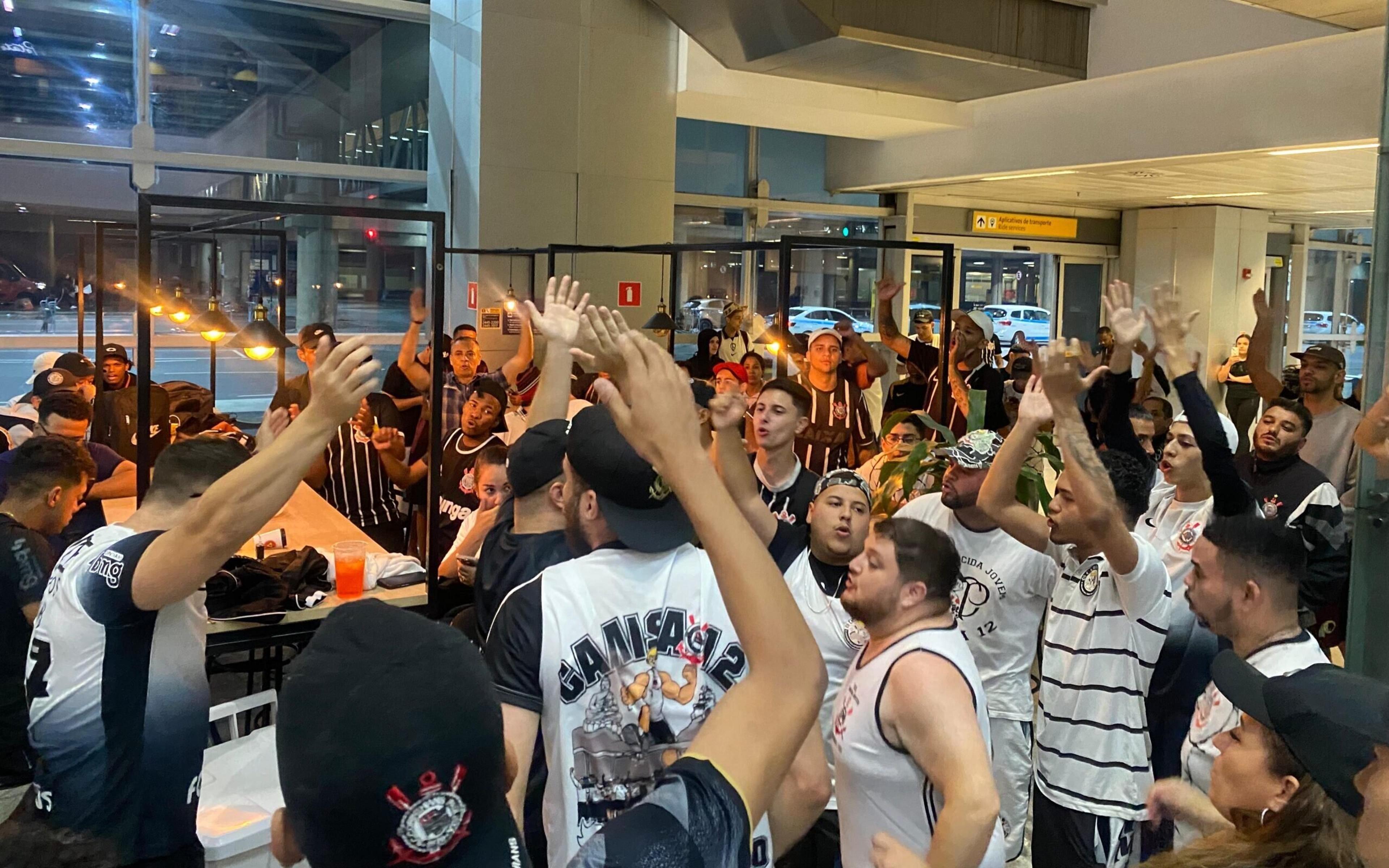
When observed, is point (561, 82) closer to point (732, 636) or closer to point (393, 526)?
point (393, 526)

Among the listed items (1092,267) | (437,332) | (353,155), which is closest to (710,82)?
(353,155)

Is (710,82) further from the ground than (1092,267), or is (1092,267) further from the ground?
(710,82)

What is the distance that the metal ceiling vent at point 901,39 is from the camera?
7254mm

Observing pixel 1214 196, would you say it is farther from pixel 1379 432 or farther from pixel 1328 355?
pixel 1379 432

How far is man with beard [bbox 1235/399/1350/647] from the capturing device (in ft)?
12.4

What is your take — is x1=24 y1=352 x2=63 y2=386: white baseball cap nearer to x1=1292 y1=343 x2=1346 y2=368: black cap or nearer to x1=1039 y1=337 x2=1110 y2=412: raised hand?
x1=1039 y1=337 x2=1110 y2=412: raised hand

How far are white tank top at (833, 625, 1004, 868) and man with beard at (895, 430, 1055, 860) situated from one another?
948 mm

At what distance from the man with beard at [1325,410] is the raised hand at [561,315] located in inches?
140

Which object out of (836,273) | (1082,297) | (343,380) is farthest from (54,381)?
(1082,297)

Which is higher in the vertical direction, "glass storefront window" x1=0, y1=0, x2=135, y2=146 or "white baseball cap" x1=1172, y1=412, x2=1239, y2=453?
"glass storefront window" x1=0, y1=0, x2=135, y2=146

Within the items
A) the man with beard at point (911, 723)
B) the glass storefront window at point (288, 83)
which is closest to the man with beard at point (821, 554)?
the man with beard at point (911, 723)

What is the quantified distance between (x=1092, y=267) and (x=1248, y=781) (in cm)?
1393

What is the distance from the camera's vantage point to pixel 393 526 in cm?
561

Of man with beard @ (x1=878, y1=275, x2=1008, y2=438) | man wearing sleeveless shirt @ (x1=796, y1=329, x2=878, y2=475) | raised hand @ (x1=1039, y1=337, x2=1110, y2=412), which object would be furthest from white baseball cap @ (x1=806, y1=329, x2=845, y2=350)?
raised hand @ (x1=1039, y1=337, x2=1110, y2=412)
